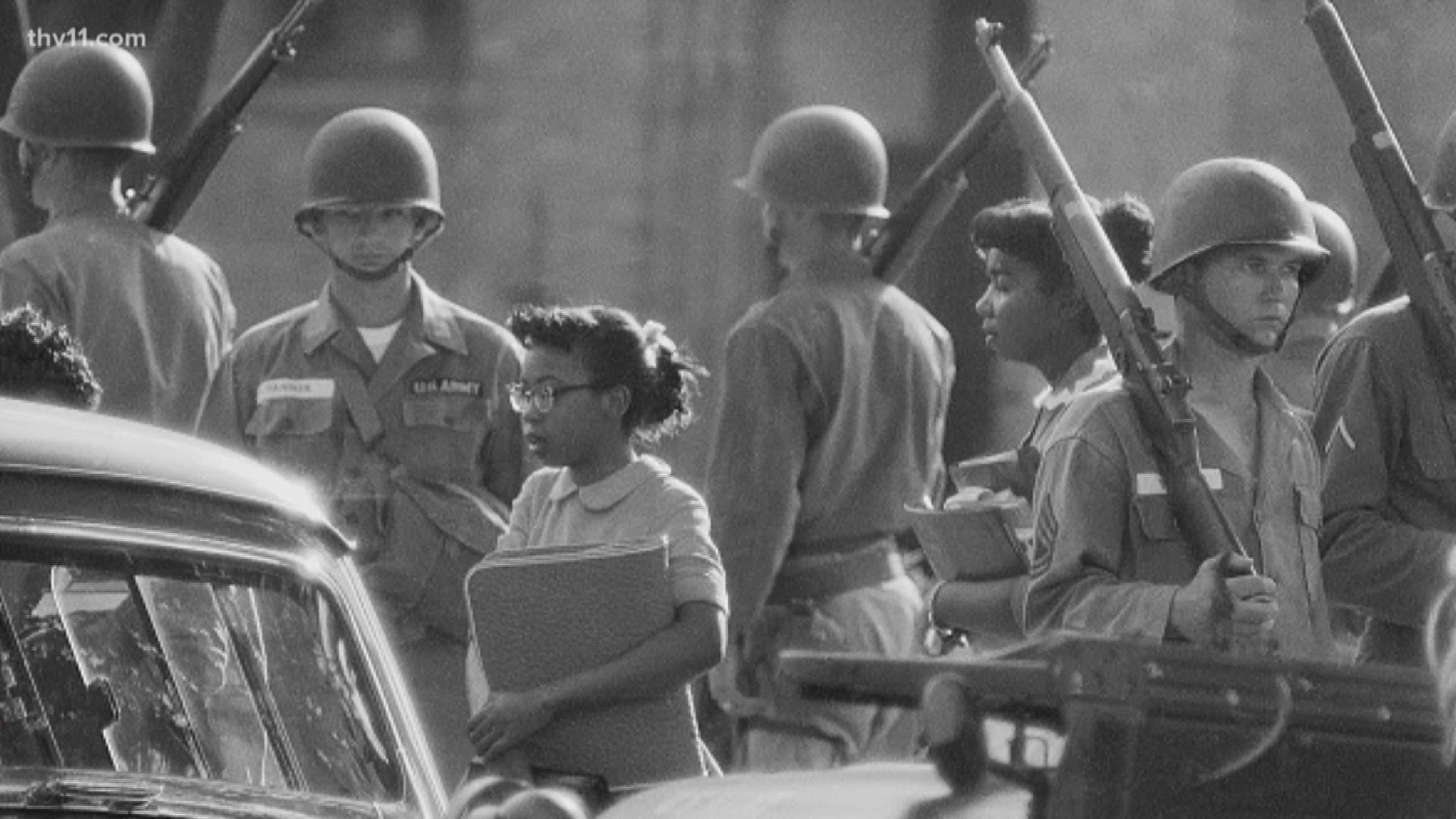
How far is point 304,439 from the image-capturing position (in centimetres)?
921

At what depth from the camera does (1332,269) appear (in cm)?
1034

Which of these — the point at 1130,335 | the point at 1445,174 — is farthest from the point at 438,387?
the point at 1445,174

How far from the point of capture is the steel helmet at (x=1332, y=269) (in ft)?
33.3

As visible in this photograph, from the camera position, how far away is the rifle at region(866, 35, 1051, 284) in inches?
426

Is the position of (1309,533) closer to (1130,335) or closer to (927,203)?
(1130,335)

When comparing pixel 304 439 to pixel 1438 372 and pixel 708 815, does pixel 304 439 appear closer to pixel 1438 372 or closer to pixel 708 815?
pixel 1438 372

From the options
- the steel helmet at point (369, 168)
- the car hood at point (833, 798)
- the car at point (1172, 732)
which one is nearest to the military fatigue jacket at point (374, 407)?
the steel helmet at point (369, 168)

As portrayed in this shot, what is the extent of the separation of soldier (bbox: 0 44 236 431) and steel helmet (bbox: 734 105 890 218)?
4.93 feet

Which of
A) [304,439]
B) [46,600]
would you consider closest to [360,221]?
[304,439]

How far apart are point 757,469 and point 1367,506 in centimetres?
218

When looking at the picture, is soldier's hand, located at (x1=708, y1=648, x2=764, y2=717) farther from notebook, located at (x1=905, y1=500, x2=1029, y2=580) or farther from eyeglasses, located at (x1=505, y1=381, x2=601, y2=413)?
notebook, located at (x1=905, y1=500, x2=1029, y2=580)

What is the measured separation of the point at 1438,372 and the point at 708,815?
136 inches

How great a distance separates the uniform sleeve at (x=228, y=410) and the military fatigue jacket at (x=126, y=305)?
0.34m

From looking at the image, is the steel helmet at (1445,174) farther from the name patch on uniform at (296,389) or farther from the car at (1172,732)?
the car at (1172,732)
